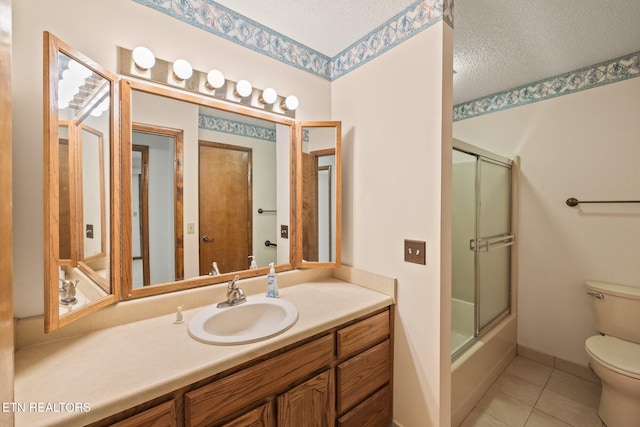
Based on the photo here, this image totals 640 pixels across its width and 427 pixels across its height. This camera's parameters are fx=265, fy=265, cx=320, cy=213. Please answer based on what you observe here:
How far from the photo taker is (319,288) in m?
1.63

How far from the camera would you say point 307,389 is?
3.60ft

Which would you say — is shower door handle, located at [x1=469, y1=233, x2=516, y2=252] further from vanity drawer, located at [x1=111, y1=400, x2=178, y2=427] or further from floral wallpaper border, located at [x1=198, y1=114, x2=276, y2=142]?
vanity drawer, located at [x1=111, y1=400, x2=178, y2=427]

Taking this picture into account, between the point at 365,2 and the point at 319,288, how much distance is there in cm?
160

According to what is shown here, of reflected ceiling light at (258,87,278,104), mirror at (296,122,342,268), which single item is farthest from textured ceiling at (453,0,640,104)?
reflected ceiling light at (258,87,278,104)

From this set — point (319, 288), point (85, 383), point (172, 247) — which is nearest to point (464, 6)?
point (319, 288)

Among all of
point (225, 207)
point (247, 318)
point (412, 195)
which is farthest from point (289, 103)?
point (247, 318)

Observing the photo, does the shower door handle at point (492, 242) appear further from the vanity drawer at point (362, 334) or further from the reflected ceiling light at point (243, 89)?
the reflected ceiling light at point (243, 89)

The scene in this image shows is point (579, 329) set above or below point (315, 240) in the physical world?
below

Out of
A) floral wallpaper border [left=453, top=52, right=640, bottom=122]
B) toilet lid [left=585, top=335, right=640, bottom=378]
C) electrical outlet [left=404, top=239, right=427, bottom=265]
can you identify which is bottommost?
toilet lid [left=585, top=335, right=640, bottom=378]

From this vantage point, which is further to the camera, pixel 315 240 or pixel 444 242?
pixel 315 240

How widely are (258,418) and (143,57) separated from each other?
1.55 metres

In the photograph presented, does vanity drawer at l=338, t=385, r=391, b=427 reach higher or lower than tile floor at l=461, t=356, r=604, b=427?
higher

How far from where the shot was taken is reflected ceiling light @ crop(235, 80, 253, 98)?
1.46 meters

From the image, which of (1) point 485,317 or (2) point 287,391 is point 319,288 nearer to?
(2) point 287,391
